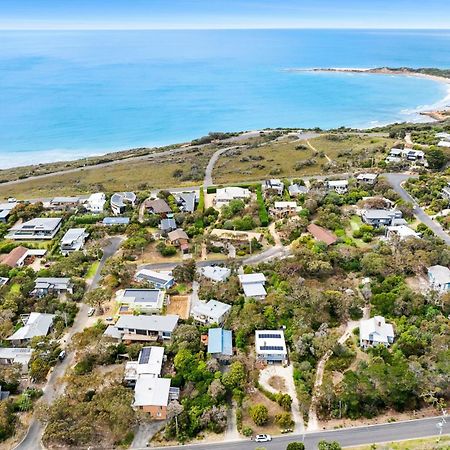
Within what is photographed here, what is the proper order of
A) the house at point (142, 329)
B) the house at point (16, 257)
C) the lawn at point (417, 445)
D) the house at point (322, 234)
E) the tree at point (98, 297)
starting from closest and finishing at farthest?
the lawn at point (417, 445)
the house at point (142, 329)
the tree at point (98, 297)
the house at point (16, 257)
the house at point (322, 234)

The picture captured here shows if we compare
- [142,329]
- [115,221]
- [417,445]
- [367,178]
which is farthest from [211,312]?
[367,178]

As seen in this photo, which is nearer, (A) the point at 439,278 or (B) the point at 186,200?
(A) the point at 439,278

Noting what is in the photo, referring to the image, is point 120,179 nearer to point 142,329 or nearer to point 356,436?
point 142,329

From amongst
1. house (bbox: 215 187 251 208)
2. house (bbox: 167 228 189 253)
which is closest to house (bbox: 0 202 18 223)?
house (bbox: 167 228 189 253)

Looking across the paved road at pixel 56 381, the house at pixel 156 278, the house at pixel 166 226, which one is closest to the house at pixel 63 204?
the house at pixel 166 226

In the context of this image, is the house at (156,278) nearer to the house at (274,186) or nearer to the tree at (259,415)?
the tree at (259,415)

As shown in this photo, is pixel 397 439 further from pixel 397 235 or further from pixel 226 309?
pixel 397 235

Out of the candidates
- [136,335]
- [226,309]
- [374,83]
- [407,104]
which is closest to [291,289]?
[226,309]
